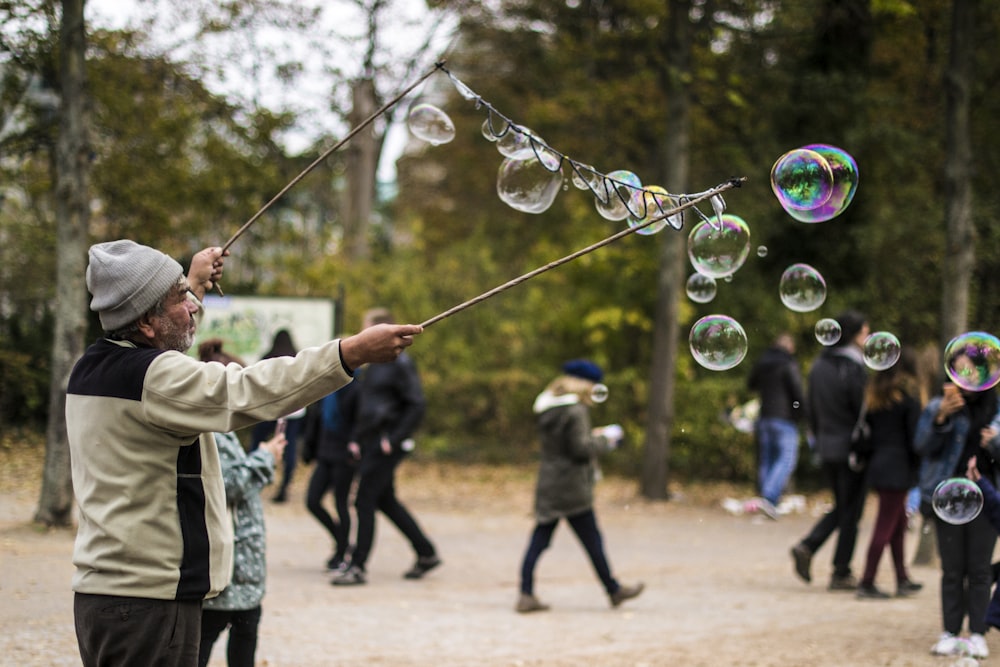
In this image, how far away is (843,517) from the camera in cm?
917

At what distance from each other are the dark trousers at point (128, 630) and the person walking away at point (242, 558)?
141cm

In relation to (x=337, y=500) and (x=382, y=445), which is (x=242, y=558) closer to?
(x=382, y=445)

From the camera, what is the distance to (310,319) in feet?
46.9

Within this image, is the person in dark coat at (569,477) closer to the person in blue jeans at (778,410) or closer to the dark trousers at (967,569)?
the dark trousers at (967,569)

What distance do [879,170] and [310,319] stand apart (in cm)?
980

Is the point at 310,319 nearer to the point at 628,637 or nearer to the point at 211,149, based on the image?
the point at 211,149

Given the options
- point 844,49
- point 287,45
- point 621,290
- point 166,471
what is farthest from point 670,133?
point 166,471

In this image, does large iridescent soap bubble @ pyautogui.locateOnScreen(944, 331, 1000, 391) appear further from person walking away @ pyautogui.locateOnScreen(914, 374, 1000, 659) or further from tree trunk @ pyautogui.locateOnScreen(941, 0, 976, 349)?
tree trunk @ pyautogui.locateOnScreen(941, 0, 976, 349)

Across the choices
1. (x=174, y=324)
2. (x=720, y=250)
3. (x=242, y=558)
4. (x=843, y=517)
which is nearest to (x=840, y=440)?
(x=843, y=517)

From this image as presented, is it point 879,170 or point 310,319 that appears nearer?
point 310,319

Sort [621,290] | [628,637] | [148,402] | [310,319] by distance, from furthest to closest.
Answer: [621,290]
[310,319]
[628,637]
[148,402]

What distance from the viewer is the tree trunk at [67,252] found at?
32.8 feet

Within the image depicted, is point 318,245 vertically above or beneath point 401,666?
above

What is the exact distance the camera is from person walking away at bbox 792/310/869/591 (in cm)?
912
